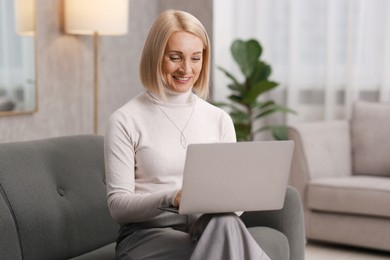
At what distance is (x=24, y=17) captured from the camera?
4156 millimetres

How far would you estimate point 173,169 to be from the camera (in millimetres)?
2467

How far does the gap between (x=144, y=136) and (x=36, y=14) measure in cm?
206

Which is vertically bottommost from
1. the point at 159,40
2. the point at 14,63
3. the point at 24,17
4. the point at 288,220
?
the point at 288,220

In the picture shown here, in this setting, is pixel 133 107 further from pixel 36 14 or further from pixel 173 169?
pixel 36 14

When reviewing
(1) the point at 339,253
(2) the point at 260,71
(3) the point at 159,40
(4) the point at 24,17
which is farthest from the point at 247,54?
(3) the point at 159,40

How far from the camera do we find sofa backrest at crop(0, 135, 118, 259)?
2410 millimetres

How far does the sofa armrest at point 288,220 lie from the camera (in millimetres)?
2801

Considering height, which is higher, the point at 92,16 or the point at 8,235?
the point at 92,16

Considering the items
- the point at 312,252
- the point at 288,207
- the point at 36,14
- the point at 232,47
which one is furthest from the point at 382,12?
the point at 288,207

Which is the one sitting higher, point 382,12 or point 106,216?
point 382,12

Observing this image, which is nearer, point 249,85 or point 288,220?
point 288,220

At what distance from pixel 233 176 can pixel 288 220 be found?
0.72 metres

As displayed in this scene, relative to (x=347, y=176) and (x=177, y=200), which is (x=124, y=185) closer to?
(x=177, y=200)

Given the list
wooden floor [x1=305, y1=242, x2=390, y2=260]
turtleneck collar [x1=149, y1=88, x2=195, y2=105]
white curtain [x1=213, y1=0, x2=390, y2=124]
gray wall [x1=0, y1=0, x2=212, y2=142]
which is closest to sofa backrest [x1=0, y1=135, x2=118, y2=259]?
turtleneck collar [x1=149, y1=88, x2=195, y2=105]
